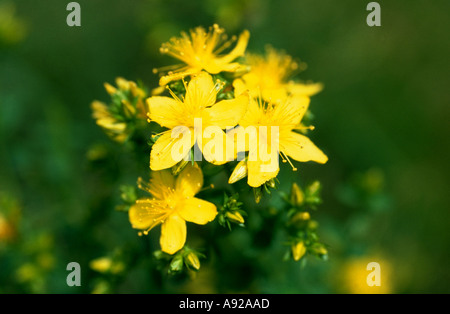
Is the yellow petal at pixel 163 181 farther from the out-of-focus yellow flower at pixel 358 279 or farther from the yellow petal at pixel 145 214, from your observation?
the out-of-focus yellow flower at pixel 358 279

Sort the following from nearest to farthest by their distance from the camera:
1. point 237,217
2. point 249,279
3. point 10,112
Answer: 1. point 237,217
2. point 249,279
3. point 10,112

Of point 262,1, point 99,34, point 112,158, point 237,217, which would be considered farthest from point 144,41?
point 237,217

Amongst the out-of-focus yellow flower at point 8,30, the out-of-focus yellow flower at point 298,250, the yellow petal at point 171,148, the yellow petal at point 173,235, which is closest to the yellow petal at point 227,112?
the yellow petal at point 171,148

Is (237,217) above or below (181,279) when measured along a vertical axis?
above

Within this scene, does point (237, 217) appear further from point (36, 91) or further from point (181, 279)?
point (36, 91)

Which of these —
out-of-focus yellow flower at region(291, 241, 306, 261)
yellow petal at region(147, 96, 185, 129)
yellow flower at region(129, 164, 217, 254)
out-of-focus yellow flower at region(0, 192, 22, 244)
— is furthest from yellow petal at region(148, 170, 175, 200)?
out-of-focus yellow flower at region(0, 192, 22, 244)

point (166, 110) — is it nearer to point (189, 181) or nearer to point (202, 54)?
point (189, 181)

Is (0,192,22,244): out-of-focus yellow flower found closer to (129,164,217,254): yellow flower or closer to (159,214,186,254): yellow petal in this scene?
(129,164,217,254): yellow flower

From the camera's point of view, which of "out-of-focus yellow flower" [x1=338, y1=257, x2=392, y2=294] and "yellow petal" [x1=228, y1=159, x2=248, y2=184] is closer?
"yellow petal" [x1=228, y1=159, x2=248, y2=184]
